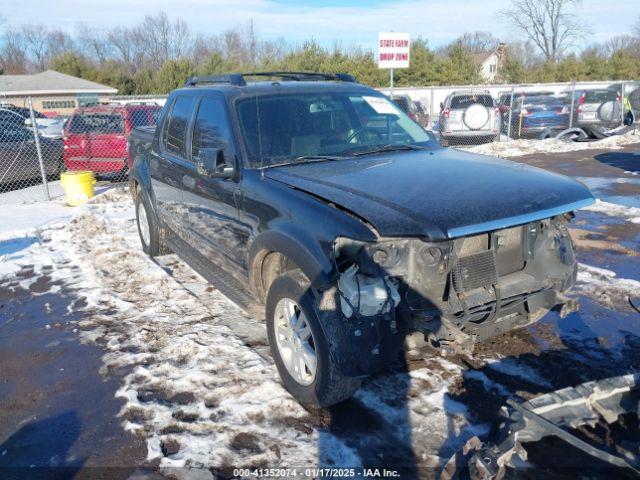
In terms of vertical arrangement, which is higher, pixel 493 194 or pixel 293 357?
pixel 493 194

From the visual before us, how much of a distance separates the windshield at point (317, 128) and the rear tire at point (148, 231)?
2538mm

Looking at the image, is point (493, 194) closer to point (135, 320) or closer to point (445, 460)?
point (445, 460)

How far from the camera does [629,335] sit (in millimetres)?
4223

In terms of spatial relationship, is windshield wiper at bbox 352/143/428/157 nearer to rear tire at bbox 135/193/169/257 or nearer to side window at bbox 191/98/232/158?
side window at bbox 191/98/232/158

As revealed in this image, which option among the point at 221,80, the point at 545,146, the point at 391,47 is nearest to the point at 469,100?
the point at 545,146

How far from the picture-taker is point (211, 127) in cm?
441

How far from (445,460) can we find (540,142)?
15.3 m

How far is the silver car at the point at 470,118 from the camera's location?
1609cm

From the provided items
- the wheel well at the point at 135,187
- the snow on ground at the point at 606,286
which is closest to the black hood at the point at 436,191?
the snow on ground at the point at 606,286

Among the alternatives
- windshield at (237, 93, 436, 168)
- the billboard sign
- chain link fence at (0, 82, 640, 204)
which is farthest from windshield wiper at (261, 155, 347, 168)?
the billboard sign

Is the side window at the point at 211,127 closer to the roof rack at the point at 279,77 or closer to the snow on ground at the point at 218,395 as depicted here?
the roof rack at the point at 279,77

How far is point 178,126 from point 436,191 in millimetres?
3003

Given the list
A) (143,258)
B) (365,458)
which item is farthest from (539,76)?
(365,458)

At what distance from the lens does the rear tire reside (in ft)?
20.4
